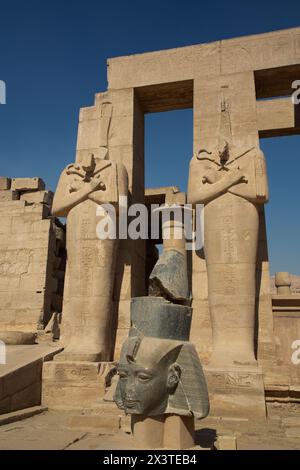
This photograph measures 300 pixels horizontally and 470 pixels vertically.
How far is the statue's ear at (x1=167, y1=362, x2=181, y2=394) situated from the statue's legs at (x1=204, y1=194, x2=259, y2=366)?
2784mm

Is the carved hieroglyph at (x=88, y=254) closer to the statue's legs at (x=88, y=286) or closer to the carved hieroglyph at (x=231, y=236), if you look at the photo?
the statue's legs at (x=88, y=286)

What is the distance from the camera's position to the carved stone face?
10.8 ft

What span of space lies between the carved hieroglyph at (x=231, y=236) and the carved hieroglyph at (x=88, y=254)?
1.45 metres

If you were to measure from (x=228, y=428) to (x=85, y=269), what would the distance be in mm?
3290

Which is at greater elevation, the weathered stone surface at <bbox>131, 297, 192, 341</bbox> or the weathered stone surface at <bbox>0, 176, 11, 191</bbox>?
the weathered stone surface at <bbox>0, 176, 11, 191</bbox>

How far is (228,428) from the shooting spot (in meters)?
4.85

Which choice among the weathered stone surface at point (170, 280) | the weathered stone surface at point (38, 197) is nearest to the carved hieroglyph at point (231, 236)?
the weathered stone surface at point (170, 280)

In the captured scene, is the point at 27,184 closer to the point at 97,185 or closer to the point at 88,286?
the point at 97,185

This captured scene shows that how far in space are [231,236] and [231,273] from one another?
0.55 meters

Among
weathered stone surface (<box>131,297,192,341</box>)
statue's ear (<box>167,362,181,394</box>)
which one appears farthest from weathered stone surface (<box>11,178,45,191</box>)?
statue's ear (<box>167,362,181,394</box>)

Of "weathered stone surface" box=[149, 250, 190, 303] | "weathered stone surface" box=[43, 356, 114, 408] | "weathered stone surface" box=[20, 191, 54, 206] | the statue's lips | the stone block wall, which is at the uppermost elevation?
"weathered stone surface" box=[20, 191, 54, 206]

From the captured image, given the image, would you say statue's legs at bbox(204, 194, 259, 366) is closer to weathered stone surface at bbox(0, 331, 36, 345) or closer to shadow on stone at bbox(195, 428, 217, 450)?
shadow on stone at bbox(195, 428, 217, 450)

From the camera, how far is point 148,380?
3.32 meters

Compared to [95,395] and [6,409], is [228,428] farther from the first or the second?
[6,409]
